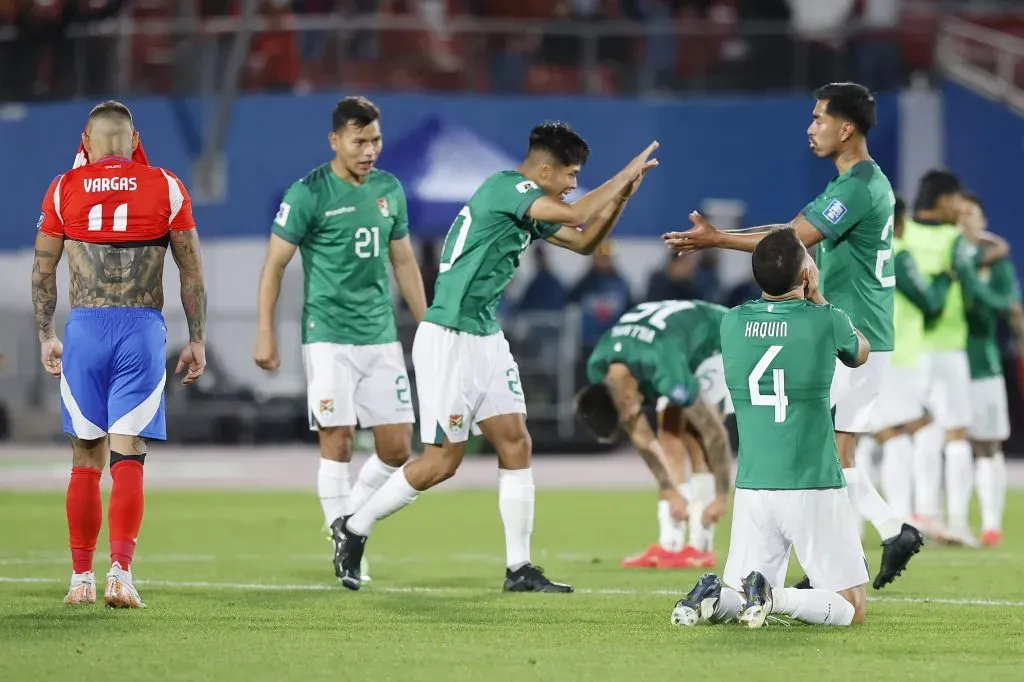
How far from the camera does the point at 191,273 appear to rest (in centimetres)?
938

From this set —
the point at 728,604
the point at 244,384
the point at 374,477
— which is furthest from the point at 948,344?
the point at 244,384

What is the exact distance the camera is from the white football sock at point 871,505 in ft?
32.5

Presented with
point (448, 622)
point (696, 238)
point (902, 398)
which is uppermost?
point (696, 238)

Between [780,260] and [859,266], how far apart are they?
1.70 m

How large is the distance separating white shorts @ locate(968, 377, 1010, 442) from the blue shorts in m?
7.40

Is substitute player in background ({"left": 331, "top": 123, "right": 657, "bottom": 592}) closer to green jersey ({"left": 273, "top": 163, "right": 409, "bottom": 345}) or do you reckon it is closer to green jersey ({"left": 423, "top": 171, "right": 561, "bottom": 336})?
green jersey ({"left": 423, "top": 171, "right": 561, "bottom": 336})

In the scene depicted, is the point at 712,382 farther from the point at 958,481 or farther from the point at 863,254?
the point at 958,481

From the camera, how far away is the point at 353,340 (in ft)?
36.1

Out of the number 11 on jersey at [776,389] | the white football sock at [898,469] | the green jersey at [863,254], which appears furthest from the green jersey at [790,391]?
the white football sock at [898,469]

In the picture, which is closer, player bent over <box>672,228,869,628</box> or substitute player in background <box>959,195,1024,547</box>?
player bent over <box>672,228,869,628</box>

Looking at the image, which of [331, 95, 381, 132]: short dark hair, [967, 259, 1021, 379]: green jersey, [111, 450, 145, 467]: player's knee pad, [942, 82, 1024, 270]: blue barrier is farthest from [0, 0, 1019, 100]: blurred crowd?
[111, 450, 145, 467]: player's knee pad

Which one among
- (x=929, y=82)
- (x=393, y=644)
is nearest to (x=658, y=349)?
(x=393, y=644)

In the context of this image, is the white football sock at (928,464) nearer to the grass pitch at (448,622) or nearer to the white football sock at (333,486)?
the grass pitch at (448,622)

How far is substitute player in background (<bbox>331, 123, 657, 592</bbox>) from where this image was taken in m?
10.0
